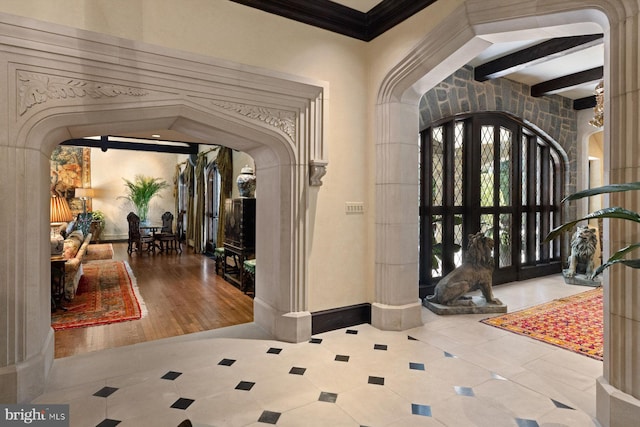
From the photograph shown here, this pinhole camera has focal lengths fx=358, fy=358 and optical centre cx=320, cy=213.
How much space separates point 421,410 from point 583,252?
523 cm

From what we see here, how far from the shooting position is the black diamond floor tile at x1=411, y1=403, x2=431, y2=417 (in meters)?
2.25

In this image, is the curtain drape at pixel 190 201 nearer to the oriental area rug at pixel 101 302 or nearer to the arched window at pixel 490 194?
the oriental area rug at pixel 101 302

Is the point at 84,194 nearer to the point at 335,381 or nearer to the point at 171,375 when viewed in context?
the point at 171,375

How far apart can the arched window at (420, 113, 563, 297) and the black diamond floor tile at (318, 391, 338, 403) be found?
2.82 metres

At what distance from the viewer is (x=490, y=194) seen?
225 inches

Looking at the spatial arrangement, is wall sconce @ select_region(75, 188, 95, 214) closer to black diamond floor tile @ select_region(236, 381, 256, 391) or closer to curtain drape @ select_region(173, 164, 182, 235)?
curtain drape @ select_region(173, 164, 182, 235)

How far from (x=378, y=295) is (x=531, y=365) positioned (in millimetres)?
1469

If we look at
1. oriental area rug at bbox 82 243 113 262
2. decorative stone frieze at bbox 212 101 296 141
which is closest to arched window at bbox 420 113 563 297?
decorative stone frieze at bbox 212 101 296 141

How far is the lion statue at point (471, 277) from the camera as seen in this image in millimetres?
4348

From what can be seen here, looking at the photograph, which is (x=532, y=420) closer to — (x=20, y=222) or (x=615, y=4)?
(x=615, y=4)

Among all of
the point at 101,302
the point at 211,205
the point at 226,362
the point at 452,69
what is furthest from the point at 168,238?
the point at 452,69

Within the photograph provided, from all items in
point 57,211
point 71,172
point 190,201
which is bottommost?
point 57,211

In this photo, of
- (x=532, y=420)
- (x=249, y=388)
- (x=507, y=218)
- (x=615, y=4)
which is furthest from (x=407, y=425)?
(x=507, y=218)

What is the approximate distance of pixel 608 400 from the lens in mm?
2080
